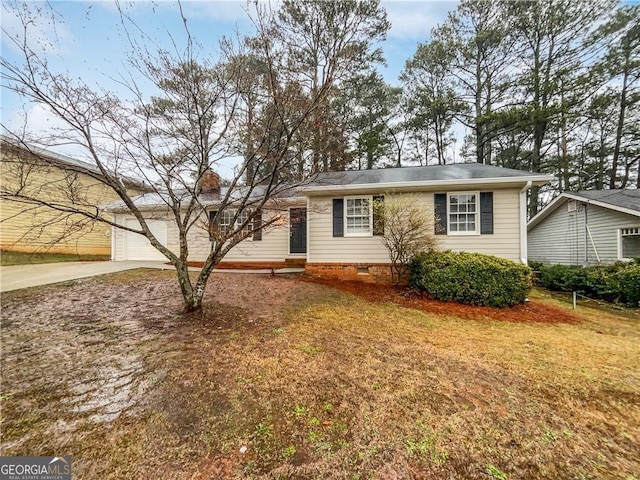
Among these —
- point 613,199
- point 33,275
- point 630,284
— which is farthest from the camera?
point 613,199

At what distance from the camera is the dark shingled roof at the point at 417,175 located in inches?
305

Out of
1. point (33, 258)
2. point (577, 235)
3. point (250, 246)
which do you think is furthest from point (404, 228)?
point (33, 258)

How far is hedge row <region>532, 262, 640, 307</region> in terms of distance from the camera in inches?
288

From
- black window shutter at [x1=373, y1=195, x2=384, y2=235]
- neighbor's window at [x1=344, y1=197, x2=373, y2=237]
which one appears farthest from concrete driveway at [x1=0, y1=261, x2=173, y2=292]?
black window shutter at [x1=373, y1=195, x2=384, y2=235]

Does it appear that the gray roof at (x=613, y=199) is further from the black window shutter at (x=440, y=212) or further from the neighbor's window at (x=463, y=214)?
the black window shutter at (x=440, y=212)

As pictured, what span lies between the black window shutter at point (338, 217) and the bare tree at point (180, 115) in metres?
3.97

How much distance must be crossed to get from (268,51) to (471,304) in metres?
6.63

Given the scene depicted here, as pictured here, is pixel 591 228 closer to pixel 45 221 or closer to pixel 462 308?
Result: pixel 462 308

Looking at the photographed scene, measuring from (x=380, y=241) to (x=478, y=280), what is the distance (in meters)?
2.92

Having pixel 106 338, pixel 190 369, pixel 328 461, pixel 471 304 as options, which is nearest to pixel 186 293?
pixel 106 338

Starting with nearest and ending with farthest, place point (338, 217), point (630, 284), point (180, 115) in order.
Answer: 1. point (180, 115)
2. point (630, 284)
3. point (338, 217)

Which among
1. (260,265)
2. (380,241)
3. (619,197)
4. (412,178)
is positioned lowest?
(260,265)

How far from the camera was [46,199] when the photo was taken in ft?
17.7

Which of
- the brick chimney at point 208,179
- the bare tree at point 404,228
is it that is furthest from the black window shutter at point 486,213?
the brick chimney at point 208,179
